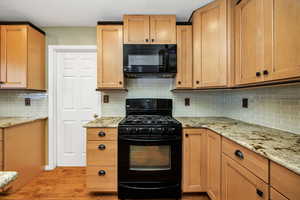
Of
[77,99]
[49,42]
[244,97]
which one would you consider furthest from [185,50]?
[49,42]

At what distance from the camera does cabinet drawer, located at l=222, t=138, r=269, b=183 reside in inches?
35.4

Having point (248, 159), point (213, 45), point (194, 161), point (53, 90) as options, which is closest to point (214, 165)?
point (194, 161)

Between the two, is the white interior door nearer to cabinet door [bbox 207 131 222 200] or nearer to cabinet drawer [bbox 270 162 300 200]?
cabinet door [bbox 207 131 222 200]

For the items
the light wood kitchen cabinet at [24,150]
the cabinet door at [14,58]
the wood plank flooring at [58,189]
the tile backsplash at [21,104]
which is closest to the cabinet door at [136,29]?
the cabinet door at [14,58]

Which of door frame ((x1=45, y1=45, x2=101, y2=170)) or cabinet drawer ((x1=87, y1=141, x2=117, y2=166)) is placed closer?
cabinet drawer ((x1=87, y1=141, x2=117, y2=166))

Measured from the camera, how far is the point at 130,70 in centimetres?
196

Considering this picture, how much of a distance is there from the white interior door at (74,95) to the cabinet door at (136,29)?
0.83 m

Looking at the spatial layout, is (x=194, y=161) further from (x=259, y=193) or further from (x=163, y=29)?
(x=163, y=29)

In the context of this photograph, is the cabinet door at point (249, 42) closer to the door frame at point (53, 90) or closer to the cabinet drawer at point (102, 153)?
the cabinet drawer at point (102, 153)

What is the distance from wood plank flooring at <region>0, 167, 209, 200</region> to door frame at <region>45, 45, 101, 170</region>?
29 centimetres

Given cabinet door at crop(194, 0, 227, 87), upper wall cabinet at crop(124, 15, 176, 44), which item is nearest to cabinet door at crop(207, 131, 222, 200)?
cabinet door at crop(194, 0, 227, 87)

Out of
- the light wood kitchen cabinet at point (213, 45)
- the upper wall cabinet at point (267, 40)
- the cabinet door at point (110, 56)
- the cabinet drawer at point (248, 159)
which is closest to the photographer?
the cabinet drawer at point (248, 159)

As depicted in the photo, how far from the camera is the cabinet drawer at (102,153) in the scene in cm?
178

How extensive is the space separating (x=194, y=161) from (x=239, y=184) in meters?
0.66
